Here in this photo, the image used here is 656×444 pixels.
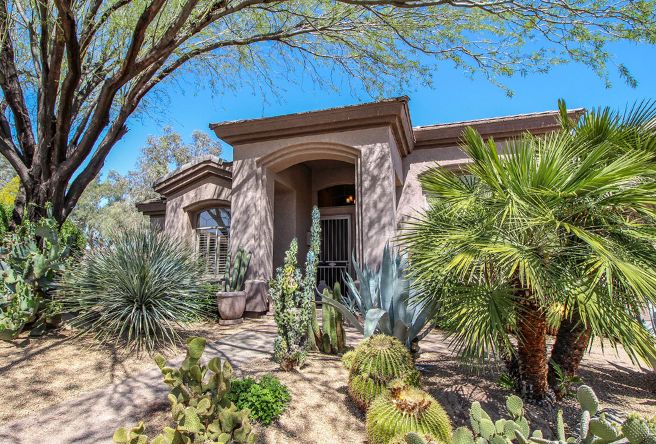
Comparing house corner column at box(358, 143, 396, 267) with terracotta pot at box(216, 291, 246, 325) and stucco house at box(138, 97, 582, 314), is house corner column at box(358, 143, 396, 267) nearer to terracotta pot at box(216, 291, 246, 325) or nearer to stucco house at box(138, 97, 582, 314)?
stucco house at box(138, 97, 582, 314)

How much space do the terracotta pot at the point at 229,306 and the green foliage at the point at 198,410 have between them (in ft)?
19.1

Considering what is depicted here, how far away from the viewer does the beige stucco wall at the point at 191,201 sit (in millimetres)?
11836

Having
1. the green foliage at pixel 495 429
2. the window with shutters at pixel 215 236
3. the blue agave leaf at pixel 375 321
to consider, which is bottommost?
the green foliage at pixel 495 429

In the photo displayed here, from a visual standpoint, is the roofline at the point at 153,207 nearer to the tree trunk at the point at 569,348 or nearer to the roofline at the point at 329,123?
the roofline at the point at 329,123

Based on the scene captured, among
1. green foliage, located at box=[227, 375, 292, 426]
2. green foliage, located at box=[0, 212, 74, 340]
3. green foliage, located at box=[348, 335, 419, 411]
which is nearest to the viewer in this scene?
green foliage, located at box=[227, 375, 292, 426]

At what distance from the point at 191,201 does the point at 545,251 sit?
1116cm

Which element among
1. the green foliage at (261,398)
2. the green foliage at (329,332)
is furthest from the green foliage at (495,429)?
the green foliage at (329,332)

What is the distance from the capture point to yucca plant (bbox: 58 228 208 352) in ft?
19.5

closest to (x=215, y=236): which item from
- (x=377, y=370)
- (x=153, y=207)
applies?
Result: (x=153, y=207)

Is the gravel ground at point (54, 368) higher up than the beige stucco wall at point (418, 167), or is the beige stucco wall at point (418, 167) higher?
the beige stucco wall at point (418, 167)

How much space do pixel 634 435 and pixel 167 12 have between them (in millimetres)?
10795

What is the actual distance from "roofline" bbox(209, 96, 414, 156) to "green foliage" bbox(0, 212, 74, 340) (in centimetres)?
516

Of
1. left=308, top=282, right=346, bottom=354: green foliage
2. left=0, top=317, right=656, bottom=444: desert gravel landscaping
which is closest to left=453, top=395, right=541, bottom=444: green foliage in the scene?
left=0, top=317, right=656, bottom=444: desert gravel landscaping

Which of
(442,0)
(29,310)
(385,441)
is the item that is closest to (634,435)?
(385,441)
